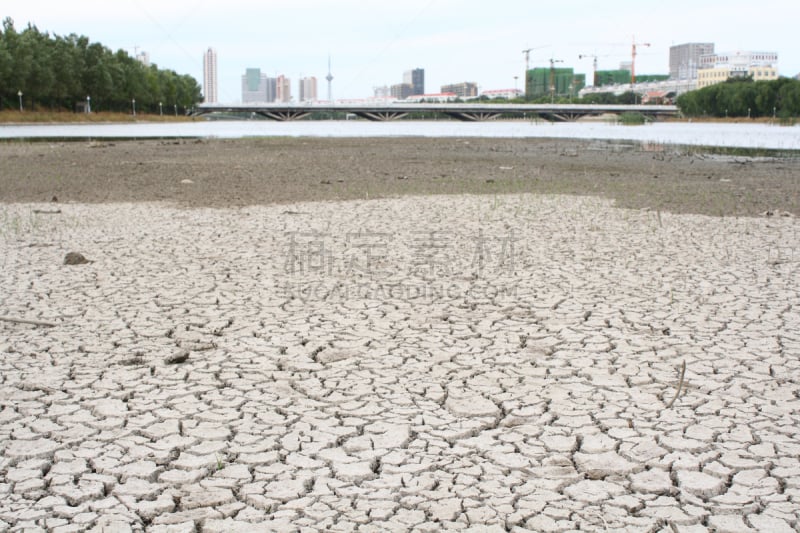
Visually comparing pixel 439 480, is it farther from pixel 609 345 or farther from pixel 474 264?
pixel 474 264

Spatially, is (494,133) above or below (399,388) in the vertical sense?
above

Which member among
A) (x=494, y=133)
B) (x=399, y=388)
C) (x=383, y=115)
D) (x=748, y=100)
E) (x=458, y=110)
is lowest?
(x=399, y=388)

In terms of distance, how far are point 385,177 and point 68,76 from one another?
66.2 m

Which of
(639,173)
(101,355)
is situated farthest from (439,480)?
(639,173)

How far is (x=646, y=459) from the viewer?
10.7ft

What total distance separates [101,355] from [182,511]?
2.09 metres

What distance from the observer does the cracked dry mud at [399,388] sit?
2.92 metres

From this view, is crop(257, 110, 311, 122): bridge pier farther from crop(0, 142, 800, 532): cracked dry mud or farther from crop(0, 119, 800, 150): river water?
crop(0, 142, 800, 532): cracked dry mud

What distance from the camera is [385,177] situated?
15930 millimetres

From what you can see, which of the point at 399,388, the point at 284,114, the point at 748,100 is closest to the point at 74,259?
the point at 399,388

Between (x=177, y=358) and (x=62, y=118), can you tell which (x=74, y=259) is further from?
(x=62, y=118)

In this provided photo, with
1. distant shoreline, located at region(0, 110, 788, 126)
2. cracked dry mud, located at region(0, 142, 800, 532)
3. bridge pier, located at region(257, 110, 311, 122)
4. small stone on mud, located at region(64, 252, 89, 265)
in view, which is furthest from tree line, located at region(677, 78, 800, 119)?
small stone on mud, located at region(64, 252, 89, 265)

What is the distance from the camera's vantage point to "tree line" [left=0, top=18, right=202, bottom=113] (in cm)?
6325

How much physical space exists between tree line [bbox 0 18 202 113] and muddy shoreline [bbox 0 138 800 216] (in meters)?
45.0
